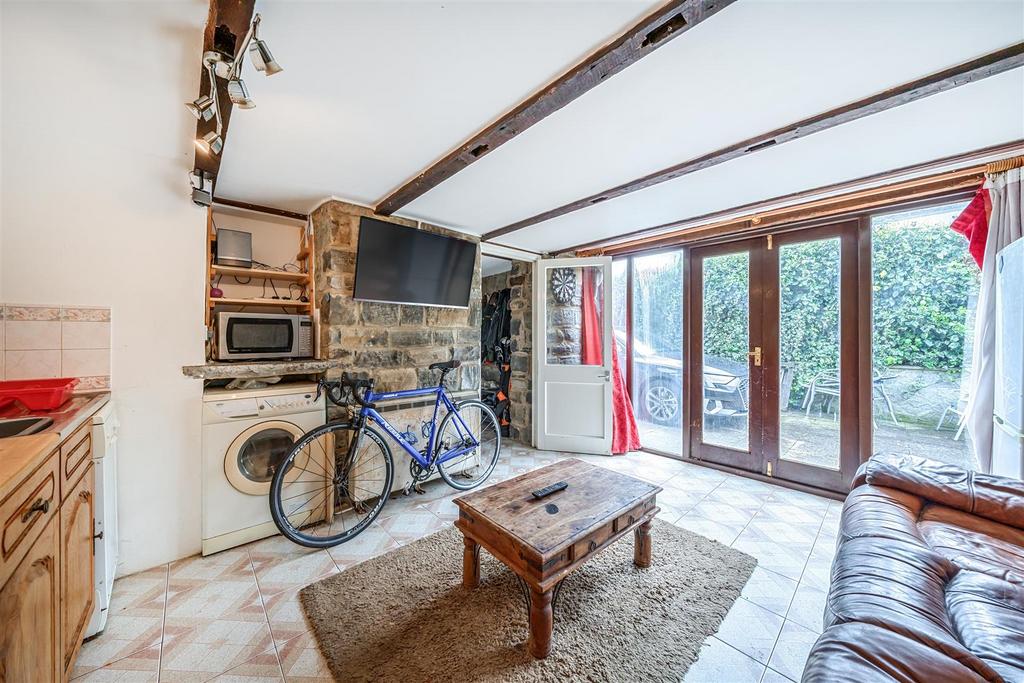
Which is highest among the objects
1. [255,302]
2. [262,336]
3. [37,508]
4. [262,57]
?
[262,57]

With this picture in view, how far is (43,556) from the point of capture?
986 mm

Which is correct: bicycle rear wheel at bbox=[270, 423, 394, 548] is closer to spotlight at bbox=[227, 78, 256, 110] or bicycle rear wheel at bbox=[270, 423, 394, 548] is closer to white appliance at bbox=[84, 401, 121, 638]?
white appliance at bbox=[84, 401, 121, 638]

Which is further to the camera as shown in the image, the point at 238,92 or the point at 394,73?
the point at 394,73

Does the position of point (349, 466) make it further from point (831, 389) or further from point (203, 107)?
point (831, 389)

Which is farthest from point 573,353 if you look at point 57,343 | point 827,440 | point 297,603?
point 57,343

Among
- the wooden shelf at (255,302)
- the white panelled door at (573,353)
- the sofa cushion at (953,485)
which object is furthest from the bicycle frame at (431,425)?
the sofa cushion at (953,485)

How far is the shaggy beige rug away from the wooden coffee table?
107mm

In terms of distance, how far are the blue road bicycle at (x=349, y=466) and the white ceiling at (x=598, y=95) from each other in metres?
1.38

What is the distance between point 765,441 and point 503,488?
248cm

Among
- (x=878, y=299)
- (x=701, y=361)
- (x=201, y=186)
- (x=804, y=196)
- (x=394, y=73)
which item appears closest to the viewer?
(x=394, y=73)

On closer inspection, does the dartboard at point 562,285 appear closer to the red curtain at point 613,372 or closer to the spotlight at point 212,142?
the red curtain at point 613,372

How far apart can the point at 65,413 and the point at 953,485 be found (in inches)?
144

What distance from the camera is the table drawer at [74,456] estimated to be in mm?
1153

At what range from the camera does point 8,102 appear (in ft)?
4.59
